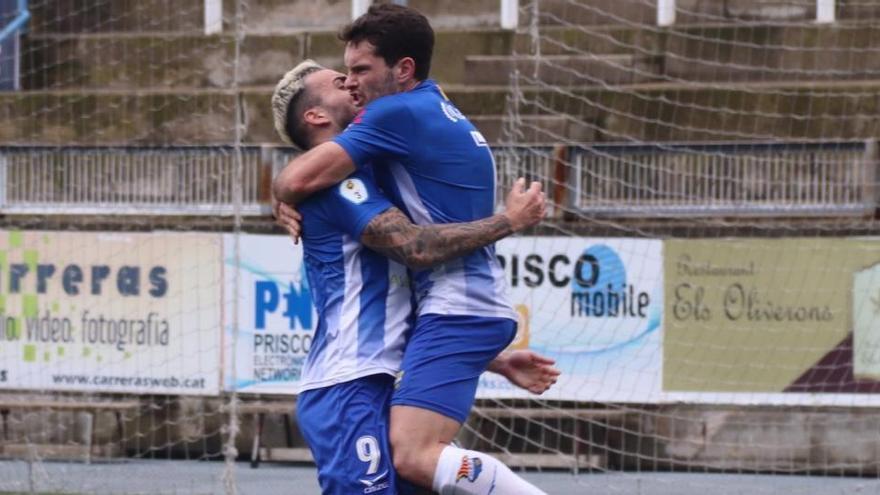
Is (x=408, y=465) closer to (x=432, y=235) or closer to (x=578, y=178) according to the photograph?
(x=432, y=235)

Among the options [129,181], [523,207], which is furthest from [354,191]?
[129,181]

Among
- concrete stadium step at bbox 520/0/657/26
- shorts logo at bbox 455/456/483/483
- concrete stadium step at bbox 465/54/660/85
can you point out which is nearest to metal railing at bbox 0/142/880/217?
concrete stadium step at bbox 465/54/660/85

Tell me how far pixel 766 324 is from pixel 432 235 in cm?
591

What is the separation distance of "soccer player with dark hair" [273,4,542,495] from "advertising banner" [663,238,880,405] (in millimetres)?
5480

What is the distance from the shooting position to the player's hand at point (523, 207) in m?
5.38

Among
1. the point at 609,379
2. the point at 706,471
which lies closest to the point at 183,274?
the point at 609,379

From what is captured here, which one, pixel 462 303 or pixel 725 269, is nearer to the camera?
pixel 462 303

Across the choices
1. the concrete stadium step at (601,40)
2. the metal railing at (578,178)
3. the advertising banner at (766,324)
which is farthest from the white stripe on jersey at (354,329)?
the concrete stadium step at (601,40)

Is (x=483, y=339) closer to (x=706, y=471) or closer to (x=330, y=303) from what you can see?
(x=330, y=303)

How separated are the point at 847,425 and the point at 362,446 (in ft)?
20.8

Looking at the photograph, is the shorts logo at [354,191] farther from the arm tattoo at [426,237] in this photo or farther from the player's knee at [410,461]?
the player's knee at [410,461]

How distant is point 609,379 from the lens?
1086 cm

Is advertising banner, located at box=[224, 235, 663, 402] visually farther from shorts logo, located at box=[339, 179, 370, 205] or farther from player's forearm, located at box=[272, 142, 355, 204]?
shorts logo, located at box=[339, 179, 370, 205]

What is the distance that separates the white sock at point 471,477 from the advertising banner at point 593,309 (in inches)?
212
